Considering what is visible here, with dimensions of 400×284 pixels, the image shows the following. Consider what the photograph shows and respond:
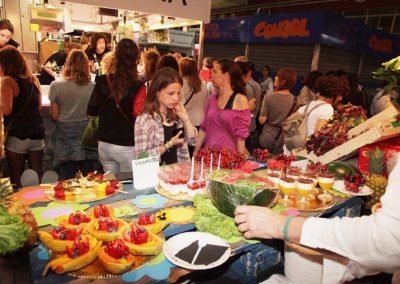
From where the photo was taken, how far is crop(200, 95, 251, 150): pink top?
338 cm

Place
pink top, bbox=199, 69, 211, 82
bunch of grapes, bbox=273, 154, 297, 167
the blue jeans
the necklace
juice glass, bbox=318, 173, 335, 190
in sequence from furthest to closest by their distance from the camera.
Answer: pink top, bbox=199, 69, 211, 82, the blue jeans, the necklace, bunch of grapes, bbox=273, 154, 297, 167, juice glass, bbox=318, 173, 335, 190

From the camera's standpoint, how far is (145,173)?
2.11 meters

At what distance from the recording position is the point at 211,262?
1.37 metres

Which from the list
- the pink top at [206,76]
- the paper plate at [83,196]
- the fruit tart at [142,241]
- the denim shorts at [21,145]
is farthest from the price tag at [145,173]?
the pink top at [206,76]

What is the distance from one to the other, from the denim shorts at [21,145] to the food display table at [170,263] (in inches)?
84.8

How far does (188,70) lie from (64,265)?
12.3 feet

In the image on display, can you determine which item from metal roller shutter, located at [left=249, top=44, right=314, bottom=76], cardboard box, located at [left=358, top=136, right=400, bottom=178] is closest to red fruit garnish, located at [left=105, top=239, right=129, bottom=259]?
cardboard box, located at [left=358, top=136, right=400, bottom=178]

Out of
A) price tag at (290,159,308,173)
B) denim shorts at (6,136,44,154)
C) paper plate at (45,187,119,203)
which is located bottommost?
denim shorts at (6,136,44,154)

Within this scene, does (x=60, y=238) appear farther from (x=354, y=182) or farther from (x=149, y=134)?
(x=354, y=182)

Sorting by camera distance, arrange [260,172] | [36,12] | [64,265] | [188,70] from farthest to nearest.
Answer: [36,12], [188,70], [260,172], [64,265]

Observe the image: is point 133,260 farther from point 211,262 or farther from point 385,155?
point 385,155

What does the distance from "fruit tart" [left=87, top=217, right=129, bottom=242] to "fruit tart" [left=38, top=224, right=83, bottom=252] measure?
7 cm

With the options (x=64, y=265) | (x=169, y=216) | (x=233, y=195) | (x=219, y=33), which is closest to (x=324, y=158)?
(x=233, y=195)

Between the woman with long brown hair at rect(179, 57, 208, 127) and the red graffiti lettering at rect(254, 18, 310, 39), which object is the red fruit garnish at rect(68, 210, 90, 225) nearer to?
the woman with long brown hair at rect(179, 57, 208, 127)
